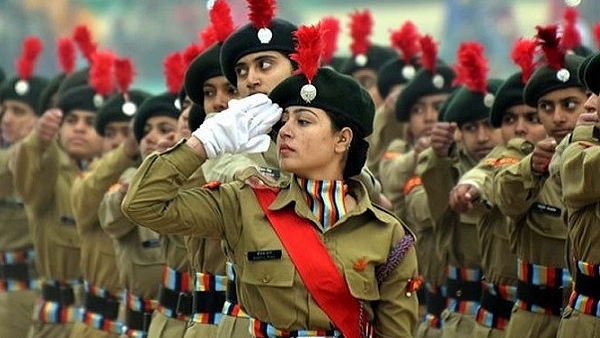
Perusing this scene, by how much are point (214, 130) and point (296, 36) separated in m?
0.61

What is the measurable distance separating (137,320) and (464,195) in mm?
2201

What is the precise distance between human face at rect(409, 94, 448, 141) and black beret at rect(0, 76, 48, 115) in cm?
314

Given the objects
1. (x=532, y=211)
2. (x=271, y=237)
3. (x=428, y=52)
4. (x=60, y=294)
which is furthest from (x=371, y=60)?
(x=271, y=237)

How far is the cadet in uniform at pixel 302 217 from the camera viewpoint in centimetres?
752

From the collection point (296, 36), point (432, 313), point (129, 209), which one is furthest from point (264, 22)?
point (432, 313)

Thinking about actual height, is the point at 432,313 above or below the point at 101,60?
below

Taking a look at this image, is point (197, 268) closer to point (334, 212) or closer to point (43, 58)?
point (334, 212)

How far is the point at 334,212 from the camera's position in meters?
7.67

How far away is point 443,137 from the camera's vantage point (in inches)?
420

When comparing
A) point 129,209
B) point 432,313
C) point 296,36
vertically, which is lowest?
point 432,313

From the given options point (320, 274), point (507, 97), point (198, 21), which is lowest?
point (320, 274)

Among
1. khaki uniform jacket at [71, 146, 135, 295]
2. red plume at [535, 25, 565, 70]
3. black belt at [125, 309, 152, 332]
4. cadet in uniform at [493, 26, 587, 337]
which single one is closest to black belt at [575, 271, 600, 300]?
cadet in uniform at [493, 26, 587, 337]

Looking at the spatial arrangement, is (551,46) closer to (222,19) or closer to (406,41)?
(222,19)

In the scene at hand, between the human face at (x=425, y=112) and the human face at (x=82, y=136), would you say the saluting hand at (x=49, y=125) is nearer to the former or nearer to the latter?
the human face at (x=82, y=136)
